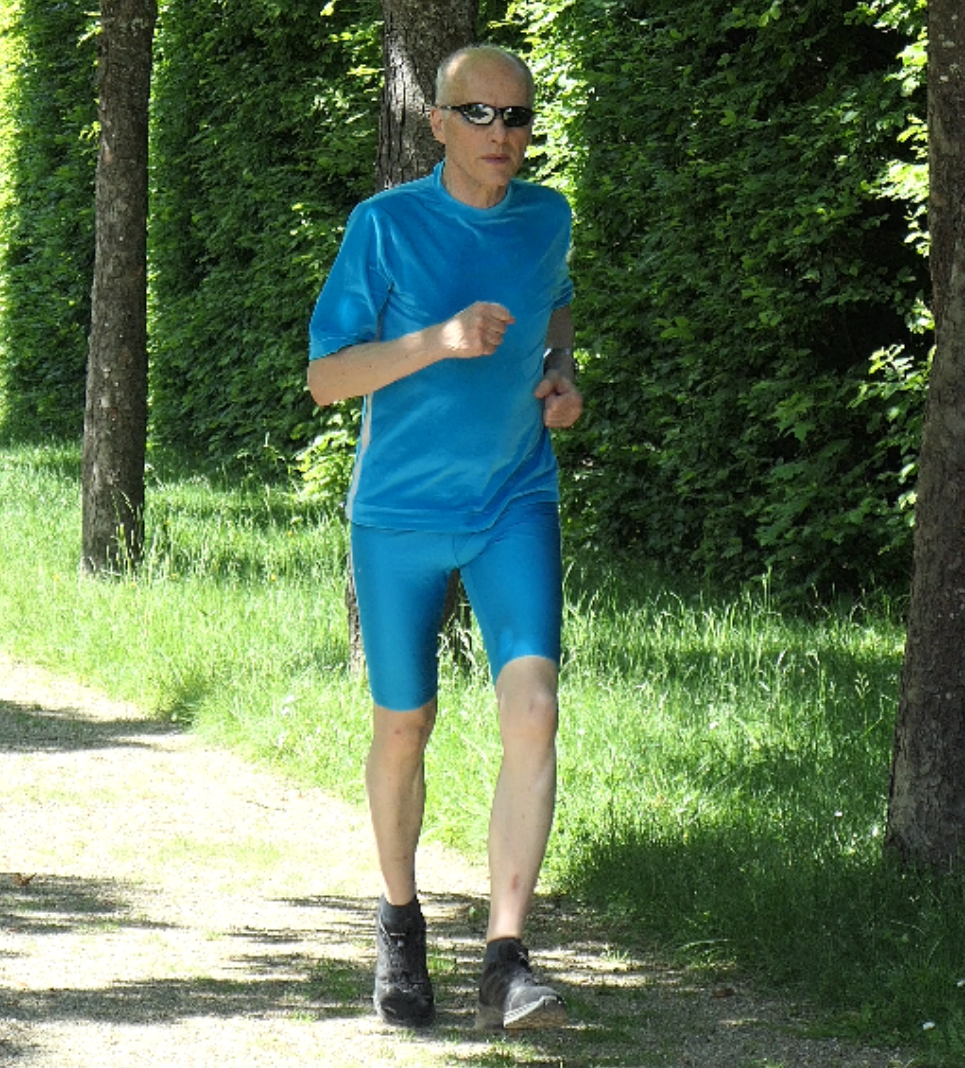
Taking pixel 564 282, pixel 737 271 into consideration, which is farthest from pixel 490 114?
pixel 737 271

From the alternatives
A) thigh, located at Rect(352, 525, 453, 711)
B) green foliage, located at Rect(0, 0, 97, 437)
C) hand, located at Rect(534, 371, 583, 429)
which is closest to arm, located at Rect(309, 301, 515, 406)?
hand, located at Rect(534, 371, 583, 429)

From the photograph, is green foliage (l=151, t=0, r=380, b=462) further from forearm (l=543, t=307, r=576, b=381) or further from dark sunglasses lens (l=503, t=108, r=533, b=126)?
dark sunglasses lens (l=503, t=108, r=533, b=126)

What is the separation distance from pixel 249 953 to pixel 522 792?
1.27m

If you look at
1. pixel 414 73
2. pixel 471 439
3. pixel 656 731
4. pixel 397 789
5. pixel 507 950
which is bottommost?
pixel 656 731

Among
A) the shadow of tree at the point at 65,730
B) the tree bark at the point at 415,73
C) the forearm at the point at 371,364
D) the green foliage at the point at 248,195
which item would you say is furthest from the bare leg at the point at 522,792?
→ the green foliage at the point at 248,195

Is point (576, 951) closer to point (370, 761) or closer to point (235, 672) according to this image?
point (370, 761)

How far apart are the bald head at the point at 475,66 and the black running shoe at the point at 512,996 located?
1.86 m

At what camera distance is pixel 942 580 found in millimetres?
5230

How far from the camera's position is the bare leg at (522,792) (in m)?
4.23

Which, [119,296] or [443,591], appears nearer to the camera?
[443,591]

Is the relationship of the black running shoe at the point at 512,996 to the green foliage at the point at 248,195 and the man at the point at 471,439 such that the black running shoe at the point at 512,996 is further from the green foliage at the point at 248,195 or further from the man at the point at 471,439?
the green foliage at the point at 248,195

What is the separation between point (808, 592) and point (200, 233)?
980cm

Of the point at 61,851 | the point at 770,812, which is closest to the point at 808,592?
the point at 770,812

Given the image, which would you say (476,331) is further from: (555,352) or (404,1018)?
(404,1018)
